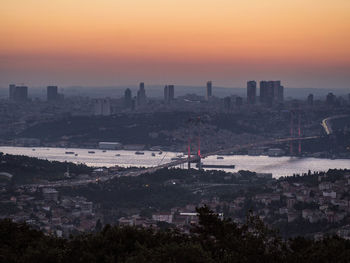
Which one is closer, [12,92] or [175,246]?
[175,246]

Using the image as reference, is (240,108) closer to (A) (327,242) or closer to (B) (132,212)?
(B) (132,212)

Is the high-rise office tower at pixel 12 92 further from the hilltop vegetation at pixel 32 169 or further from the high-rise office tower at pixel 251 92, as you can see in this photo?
the hilltop vegetation at pixel 32 169

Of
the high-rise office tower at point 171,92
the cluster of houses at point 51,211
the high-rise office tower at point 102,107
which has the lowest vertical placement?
the cluster of houses at point 51,211

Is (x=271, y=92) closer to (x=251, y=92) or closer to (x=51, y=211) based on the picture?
(x=251, y=92)

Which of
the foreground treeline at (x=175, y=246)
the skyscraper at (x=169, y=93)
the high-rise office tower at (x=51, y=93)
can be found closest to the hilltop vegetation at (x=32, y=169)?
the foreground treeline at (x=175, y=246)

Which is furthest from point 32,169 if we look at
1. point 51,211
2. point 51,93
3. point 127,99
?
point 51,93

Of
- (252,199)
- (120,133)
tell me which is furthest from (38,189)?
(120,133)

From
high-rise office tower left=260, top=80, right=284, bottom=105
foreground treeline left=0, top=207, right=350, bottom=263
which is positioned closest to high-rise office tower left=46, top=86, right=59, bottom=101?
high-rise office tower left=260, top=80, right=284, bottom=105

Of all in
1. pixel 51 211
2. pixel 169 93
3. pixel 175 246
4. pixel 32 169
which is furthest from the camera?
pixel 169 93

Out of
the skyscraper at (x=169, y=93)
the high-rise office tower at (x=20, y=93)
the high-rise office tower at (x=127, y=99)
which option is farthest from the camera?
the high-rise office tower at (x=20, y=93)
